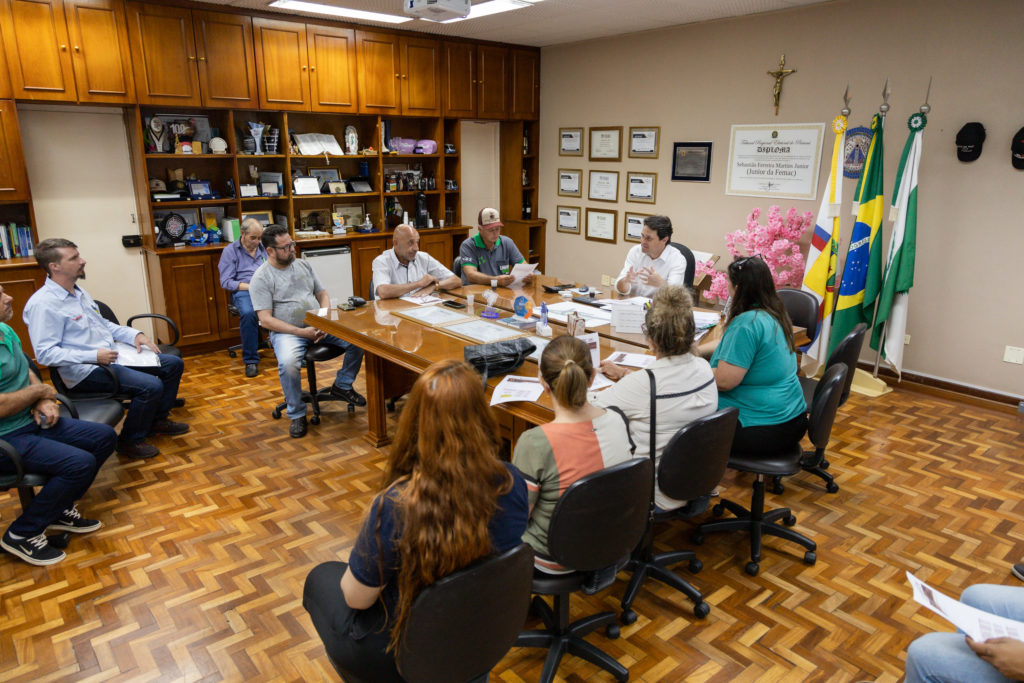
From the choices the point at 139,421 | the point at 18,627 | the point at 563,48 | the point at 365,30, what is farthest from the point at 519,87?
the point at 18,627

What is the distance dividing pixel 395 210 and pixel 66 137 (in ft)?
9.55

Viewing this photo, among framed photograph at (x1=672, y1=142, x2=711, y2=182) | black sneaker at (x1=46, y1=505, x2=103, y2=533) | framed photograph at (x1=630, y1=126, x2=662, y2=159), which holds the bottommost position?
black sneaker at (x1=46, y1=505, x2=103, y2=533)

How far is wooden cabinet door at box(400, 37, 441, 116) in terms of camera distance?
660 centimetres

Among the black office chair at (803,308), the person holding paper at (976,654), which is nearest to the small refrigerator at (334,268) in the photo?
the black office chair at (803,308)

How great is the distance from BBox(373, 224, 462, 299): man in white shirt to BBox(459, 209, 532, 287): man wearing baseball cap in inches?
10.3

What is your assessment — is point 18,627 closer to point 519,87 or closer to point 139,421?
point 139,421

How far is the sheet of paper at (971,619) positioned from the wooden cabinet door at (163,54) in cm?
A: 587

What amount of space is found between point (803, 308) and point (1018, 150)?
191cm

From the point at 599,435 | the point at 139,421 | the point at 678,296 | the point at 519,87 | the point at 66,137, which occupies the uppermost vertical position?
the point at 519,87

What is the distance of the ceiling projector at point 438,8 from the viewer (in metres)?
3.71

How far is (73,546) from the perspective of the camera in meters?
3.03

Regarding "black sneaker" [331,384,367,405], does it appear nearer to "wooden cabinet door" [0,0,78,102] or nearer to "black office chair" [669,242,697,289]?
"black office chair" [669,242,697,289]

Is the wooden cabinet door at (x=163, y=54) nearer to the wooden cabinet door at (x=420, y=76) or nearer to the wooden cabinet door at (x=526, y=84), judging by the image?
the wooden cabinet door at (x=420, y=76)

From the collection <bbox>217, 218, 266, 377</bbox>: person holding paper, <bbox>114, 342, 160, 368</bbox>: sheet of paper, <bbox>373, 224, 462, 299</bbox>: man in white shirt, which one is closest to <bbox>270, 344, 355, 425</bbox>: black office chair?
<bbox>373, 224, 462, 299</bbox>: man in white shirt
